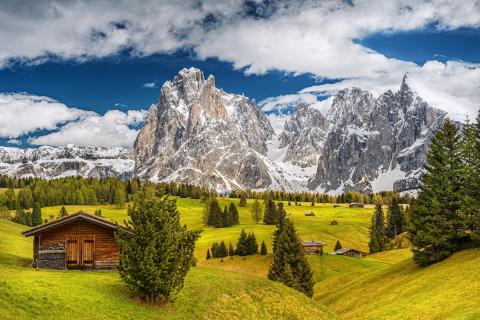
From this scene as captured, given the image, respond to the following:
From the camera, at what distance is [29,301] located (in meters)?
27.6

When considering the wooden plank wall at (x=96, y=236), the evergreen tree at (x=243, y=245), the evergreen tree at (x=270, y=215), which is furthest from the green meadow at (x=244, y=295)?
the evergreen tree at (x=270, y=215)

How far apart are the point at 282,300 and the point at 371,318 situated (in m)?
7.57

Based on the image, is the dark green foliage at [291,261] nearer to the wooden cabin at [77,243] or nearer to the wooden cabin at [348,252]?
the wooden cabin at [77,243]

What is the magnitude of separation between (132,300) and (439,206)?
125ft

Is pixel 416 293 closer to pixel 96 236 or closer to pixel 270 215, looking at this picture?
pixel 96 236

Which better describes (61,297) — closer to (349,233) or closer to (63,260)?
(63,260)

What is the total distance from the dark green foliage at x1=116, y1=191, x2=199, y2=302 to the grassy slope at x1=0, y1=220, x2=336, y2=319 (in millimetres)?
1382

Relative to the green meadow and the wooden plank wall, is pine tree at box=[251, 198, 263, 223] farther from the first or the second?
the wooden plank wall

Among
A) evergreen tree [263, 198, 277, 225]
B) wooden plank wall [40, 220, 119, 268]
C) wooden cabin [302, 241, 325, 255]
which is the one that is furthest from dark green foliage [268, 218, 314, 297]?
evergreen tree [263, 198, 277, 225]

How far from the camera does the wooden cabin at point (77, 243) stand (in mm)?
44094

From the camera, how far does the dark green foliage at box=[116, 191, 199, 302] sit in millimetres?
31203

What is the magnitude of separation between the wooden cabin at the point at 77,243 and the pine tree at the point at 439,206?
33817mm

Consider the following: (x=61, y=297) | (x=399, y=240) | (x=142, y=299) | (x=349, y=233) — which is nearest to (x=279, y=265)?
(x=142, y=299)

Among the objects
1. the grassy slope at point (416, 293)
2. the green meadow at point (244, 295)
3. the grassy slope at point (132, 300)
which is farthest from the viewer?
the grassy slope at point (416, 293)
